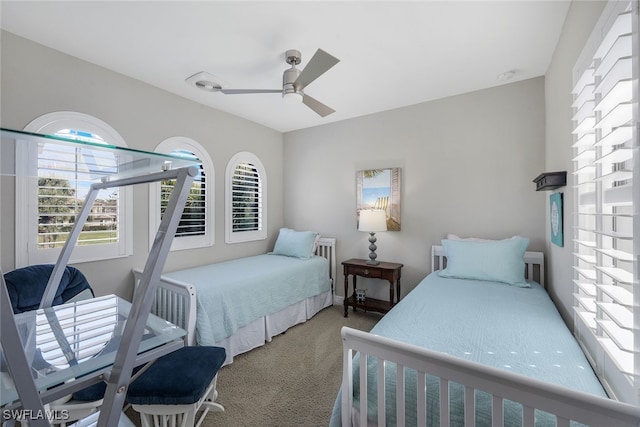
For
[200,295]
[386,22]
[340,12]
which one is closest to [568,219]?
[386,22]

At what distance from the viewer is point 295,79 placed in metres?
2.17

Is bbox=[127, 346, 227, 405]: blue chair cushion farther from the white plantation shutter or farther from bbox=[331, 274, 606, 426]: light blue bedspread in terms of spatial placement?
the white plantation shutter

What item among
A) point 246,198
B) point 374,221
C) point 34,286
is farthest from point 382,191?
point 34,286

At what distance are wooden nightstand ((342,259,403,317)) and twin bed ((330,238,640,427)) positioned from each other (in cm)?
107

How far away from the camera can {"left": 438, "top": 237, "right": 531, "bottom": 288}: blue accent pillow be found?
2.48m

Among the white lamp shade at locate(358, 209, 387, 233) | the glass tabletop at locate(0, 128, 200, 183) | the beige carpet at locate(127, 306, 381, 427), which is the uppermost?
the glass tabletop at locate(0, 128, 200, 183)

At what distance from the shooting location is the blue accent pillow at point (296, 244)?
3.79 m

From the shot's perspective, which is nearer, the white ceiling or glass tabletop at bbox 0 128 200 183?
glass tabletop at bbox 0 128 200 183

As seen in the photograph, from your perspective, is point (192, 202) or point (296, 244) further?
point (296, 244)

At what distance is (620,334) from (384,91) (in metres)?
2.76

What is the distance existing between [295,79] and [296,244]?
2249 millimetres

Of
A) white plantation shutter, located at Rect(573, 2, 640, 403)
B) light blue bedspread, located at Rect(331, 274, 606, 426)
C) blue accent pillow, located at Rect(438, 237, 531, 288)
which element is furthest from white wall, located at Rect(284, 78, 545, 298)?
white plantation shutter, located at Rect(573, 2, 640, 403)

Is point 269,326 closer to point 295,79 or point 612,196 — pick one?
point 295,79

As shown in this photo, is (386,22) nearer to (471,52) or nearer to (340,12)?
(340,12)
